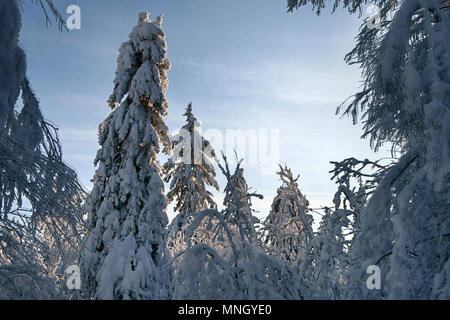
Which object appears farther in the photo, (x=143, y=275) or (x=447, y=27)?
(x=143, y=275)

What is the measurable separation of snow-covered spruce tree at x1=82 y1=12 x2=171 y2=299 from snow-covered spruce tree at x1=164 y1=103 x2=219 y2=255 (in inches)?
210

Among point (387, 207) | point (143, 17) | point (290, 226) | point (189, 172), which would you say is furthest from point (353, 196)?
point (189, 172)

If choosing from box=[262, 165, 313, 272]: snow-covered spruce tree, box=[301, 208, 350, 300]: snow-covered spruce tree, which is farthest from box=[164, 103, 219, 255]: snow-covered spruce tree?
box=[301, 208, 350, 300]: snow-covered spruce tree

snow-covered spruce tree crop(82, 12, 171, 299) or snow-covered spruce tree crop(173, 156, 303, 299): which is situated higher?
snow-covered spruce tree crop(82, 12, 171, 299)

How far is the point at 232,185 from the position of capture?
4.41m

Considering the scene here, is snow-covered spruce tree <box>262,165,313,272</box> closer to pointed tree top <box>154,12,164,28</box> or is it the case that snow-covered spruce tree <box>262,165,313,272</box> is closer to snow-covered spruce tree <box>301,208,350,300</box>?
snow-covered spruce tree <box>301,208,350,300</box>

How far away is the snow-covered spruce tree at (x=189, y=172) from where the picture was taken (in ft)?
58.3

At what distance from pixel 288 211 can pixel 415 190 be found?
16022 millimetres

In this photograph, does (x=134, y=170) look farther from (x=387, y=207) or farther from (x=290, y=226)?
(x=387, y=207)

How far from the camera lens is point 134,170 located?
11906 millimetres

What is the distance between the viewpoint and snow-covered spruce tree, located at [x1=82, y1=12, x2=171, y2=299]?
10.9m

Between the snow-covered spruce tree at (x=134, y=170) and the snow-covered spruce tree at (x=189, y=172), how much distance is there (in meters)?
5.34
